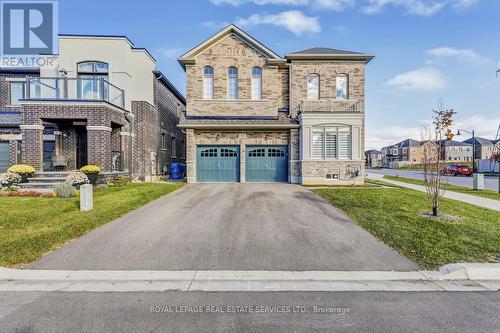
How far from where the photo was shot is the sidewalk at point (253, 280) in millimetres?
4188

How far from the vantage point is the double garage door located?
56.7 ft

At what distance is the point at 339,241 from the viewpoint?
6.34 meters

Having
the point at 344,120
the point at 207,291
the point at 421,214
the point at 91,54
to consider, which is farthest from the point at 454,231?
the point at 91,54

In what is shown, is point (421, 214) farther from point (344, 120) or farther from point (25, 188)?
point (25, 188)

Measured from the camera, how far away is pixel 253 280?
14.6ft

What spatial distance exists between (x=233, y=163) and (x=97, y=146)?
321 inches

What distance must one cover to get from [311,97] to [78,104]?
47.4 ft

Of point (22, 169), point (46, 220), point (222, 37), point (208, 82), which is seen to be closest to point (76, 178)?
point (22, 169)

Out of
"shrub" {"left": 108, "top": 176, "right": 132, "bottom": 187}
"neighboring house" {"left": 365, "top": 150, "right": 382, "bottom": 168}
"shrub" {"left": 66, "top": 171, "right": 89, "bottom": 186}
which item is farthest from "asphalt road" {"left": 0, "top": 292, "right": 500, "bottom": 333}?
"neighboring house" {"left": 365, "top": 150, "right": 382, "bottom": 168}

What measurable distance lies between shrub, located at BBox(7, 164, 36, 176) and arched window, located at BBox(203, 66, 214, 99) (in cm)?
1065

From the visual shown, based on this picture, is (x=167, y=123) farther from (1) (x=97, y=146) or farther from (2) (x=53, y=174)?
(2) (x=53, y=174)

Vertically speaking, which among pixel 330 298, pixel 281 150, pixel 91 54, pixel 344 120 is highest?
pixel 91 54

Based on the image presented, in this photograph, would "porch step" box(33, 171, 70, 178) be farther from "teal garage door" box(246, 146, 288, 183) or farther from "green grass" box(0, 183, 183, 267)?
"teal garage door" box(246, 146, 288, 183)

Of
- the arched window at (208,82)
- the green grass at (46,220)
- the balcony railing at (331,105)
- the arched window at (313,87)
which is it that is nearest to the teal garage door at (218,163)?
the arched window at (208,82)
